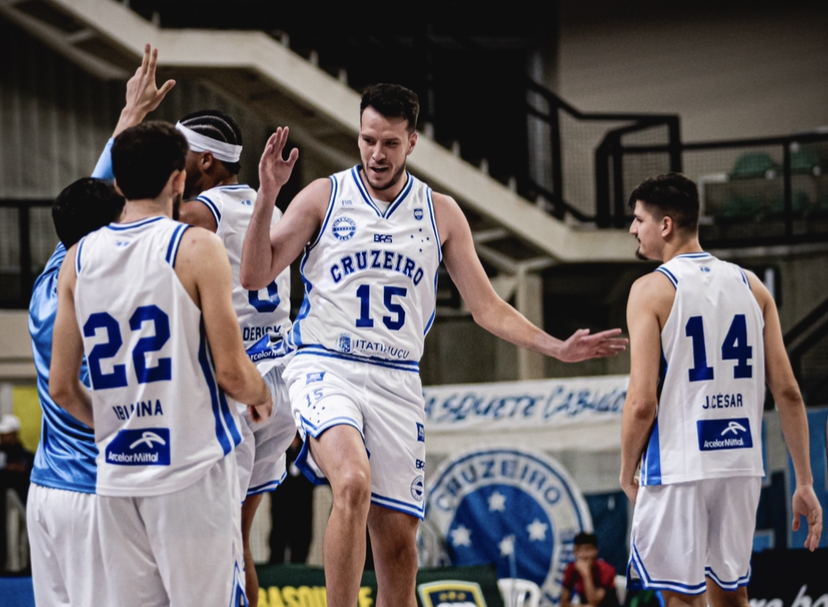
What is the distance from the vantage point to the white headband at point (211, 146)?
4.62 metres

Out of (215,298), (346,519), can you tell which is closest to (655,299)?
(346,519)

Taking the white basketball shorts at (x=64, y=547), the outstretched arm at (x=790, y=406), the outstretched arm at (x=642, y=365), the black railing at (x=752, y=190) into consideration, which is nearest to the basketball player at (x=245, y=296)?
the white basketball shorts at (x=64, y=547)

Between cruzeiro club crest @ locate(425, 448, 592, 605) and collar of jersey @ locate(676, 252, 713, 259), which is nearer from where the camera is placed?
collar of jersey @ locate(676, 252, 713, 259)

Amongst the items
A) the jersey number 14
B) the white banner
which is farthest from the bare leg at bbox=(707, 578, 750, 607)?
the white banner

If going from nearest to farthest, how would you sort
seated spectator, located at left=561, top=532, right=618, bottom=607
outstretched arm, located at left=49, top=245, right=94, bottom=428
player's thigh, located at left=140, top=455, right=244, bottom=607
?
1. player's thigh, located at left=140, top=455, right=244, bottom=607
2. outstretched arm, located at left=49, top=245, right=94, bottom=428
3. seated spectator, located at left=561, top=532, right=618, bottom=607

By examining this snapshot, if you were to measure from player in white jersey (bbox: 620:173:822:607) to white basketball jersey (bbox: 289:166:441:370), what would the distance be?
93cm

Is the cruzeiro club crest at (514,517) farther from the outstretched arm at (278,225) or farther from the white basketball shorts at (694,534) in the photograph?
the outstretched arm at (278,225)

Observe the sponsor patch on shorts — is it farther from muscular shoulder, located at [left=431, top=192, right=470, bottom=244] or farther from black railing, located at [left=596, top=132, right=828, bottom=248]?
black railing, located at [left=596, top=132, right=828, bottom=248]

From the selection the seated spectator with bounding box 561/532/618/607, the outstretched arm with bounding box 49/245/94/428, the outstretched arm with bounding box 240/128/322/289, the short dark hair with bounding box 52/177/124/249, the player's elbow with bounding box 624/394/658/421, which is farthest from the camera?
the seated spectator with bounding box 561/532/618/607

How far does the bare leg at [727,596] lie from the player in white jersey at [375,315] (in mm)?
1181

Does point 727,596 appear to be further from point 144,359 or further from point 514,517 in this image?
point 514,517

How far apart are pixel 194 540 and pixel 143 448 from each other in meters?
0.32

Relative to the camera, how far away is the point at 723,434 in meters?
4.30

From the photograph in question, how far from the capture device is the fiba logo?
13.8ft
